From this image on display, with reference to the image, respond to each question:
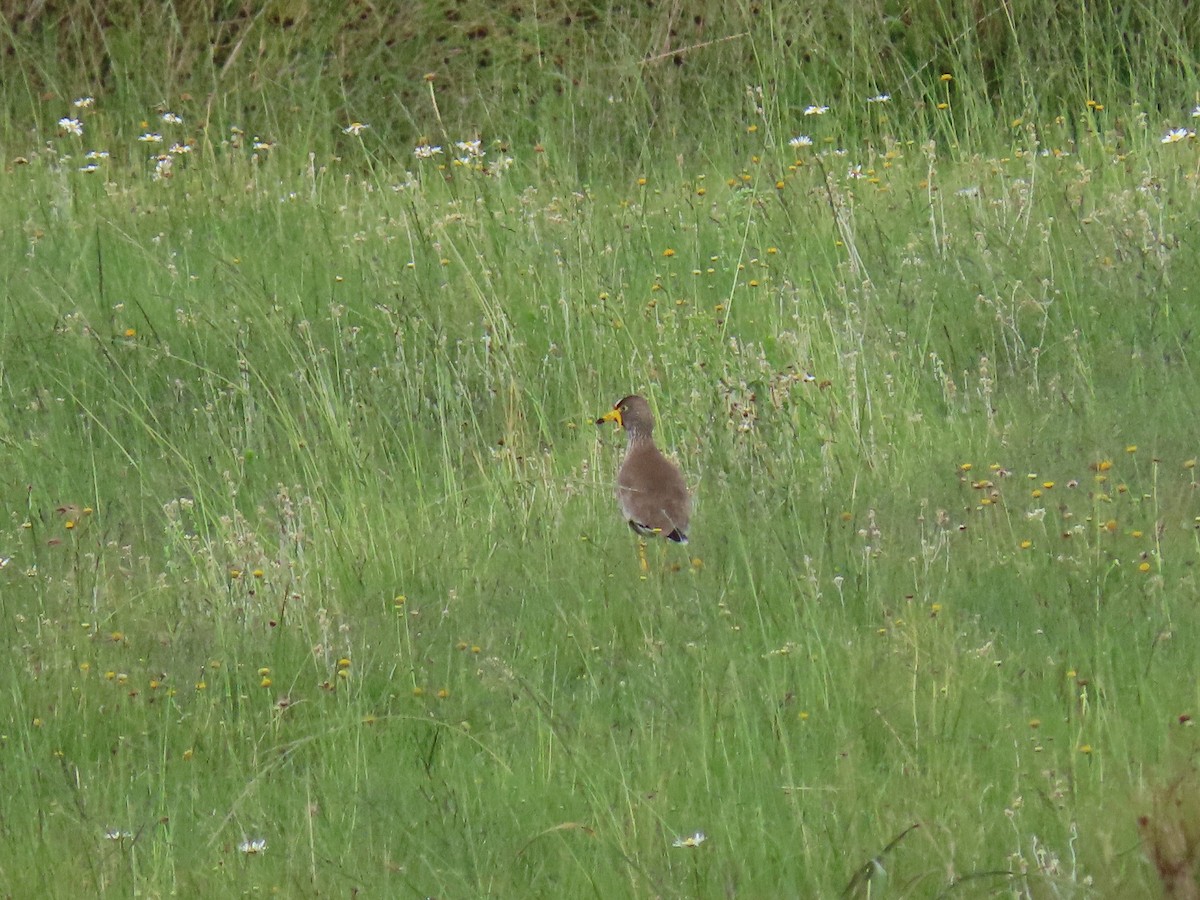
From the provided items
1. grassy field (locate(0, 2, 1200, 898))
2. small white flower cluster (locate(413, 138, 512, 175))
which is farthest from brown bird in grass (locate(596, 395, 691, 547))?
small white flower cluster (locate(413, 138, 512, 175))

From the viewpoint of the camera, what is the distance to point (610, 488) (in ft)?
18.1

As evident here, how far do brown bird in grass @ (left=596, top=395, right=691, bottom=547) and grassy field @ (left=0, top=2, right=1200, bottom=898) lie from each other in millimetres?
136

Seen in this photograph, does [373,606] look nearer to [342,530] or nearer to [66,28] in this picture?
[342,530]

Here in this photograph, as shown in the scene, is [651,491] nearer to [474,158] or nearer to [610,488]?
[610,488]

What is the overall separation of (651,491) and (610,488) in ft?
1.47

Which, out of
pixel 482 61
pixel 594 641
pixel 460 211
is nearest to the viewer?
pixel 594 641

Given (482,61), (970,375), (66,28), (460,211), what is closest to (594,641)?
(970,375)

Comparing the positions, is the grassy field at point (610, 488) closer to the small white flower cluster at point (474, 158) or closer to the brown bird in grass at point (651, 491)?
the small white flower cluster at point (474, 158)

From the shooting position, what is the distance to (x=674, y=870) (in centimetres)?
348

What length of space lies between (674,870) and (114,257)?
17.8 feet

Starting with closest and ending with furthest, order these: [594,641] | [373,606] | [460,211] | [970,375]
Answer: [594,641], [373,606], [970,375], [460,211]

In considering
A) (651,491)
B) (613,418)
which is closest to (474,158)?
(613,418)

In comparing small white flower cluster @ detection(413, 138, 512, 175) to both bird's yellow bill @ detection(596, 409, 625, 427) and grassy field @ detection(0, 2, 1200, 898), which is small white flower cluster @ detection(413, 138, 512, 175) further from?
bird's yellow bill @ detection(596, 409, 625, 427)

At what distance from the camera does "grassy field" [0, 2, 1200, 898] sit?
3.69 meters
